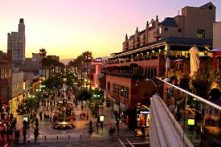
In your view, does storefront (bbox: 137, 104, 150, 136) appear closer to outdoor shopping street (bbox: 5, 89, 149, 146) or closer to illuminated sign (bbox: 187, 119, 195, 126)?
outdoor shopping street (bbox: 5, 89, 149, 146)

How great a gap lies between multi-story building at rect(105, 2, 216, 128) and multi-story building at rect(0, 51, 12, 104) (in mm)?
20831

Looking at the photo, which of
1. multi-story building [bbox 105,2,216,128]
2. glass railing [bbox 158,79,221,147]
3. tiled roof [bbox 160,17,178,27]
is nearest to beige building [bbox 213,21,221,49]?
multi-story building [bbox 105,2,216,128]

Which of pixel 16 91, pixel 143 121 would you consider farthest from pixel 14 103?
pixel 143 121

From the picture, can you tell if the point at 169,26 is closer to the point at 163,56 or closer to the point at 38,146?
the point at 163,56

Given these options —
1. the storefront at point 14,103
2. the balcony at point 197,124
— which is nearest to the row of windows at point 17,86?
the storefront at point 14,103

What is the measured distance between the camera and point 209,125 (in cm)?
340

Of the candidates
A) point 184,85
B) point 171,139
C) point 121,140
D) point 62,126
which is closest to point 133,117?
point 121,140

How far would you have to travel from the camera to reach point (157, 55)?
46.6m

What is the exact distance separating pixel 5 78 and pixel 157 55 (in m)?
29.4

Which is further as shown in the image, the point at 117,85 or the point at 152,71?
the point at 117,85

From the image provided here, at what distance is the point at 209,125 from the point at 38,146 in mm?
30575

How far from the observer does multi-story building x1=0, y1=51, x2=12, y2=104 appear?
176 feet

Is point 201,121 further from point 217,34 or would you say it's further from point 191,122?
point 217,34

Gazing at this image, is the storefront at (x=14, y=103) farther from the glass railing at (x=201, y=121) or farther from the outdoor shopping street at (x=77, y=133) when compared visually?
the glass railing at (x=201, y=121)
